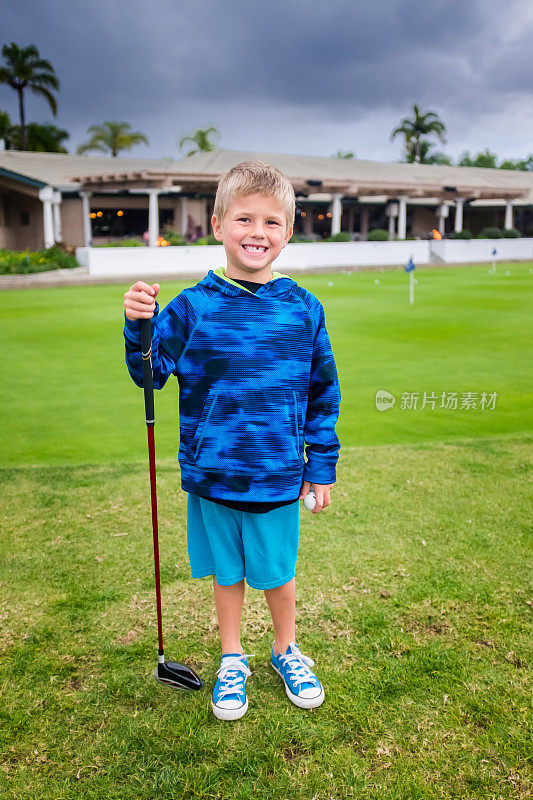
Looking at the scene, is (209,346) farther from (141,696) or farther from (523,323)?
(523,323)

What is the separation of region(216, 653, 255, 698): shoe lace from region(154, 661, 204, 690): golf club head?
10 centimetres

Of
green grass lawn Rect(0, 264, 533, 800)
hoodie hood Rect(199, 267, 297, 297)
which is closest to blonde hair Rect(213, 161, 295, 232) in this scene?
hoodie hood Rect(199, 267, 297, 297)

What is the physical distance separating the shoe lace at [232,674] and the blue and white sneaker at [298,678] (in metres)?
0.14

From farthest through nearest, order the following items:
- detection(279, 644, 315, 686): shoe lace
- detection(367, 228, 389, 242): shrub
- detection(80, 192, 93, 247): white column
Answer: detection(367, 228, 389, 242): shrub < detection(80, 192, 93, 247): white column < detection(279, 644, 315, 686): shoe lace

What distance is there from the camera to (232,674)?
250 centimetres

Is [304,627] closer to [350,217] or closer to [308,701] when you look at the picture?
[308,701]

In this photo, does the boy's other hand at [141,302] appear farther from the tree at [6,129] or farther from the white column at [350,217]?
the tree at [6,129]

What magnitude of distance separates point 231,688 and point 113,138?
47.4m

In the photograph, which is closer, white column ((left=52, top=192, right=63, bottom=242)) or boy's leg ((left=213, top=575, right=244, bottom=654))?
boy's leg ((left=213, top=575, right=244, bottom=654))

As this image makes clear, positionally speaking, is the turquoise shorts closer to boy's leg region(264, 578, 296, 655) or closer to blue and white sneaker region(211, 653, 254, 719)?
boy's leg region(264, 578, 296, 655)

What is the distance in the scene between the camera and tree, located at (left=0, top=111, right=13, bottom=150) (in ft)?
148

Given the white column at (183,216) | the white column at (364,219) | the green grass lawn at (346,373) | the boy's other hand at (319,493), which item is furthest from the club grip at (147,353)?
the white column at (364,219)

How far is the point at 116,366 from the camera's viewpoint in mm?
9023

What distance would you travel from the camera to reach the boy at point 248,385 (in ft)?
7.43
